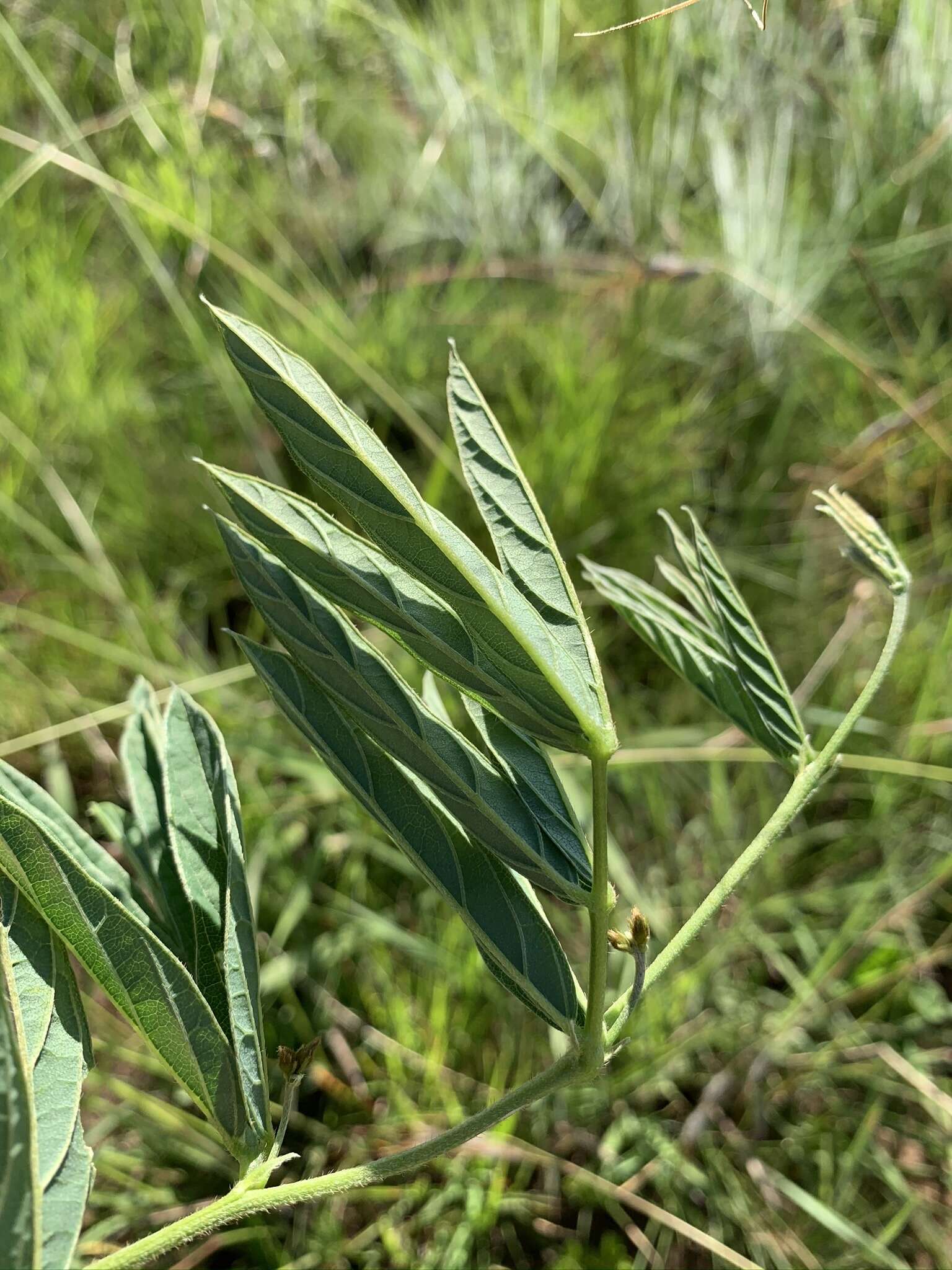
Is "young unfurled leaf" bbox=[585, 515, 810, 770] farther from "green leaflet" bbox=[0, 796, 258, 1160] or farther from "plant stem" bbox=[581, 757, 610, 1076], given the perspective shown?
"green leaflet" bbox=[0, 796, 258, 1160]

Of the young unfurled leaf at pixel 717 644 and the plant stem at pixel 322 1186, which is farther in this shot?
the young unfurled leaf at pixel 717 644

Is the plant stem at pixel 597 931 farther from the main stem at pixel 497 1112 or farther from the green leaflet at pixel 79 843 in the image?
the green leaflet at pixel 79 843

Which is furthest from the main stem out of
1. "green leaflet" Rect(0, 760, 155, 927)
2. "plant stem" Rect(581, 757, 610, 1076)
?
"green leaflet" Rect(0, 760, 155, 927)

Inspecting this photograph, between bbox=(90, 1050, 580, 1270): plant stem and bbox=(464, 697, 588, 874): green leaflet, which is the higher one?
bbox=(464, 697, 588, 874): green leaflet

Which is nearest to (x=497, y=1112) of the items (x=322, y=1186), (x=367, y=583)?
(x=322, y=1186)

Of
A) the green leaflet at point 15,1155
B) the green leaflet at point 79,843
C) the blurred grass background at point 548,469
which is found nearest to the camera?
the green leaflet at point 15,1155

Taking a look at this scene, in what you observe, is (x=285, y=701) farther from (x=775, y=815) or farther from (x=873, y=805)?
(x=873, y=805)

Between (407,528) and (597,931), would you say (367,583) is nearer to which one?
(407,528)

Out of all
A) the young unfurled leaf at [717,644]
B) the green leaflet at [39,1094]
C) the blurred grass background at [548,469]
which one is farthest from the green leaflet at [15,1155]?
the blurred grass background at [548,469]
